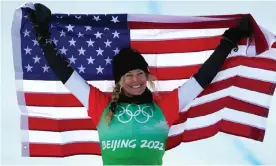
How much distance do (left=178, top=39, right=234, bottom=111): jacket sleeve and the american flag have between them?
47 centimetres

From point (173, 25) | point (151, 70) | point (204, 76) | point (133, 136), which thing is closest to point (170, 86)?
point (151, 70)

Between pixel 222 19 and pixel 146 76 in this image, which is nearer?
pixel 146 76

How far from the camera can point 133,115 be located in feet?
18.0

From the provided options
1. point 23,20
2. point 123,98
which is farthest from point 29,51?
point 123,98

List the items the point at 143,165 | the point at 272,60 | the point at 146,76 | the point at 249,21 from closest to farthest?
the point at 143,165 < the point at 146,76 < the point at 249,21 < the point at 272,60

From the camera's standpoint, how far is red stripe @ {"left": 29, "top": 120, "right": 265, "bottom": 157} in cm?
669

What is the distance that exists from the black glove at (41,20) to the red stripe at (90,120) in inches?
45.5

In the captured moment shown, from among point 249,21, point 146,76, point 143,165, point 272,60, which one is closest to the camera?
point 143,165

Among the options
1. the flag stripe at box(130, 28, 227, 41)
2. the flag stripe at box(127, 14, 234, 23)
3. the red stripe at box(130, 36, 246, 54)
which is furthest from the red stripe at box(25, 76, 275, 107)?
the flag stripe at box(127, 14, 234, 23)

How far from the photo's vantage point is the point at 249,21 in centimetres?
614

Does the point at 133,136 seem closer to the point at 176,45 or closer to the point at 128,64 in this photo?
the point at 128,64

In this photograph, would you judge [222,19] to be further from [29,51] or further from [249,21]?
[29,51]

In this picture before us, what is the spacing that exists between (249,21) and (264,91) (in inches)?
38.7

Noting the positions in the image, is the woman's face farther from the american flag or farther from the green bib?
the american flag
